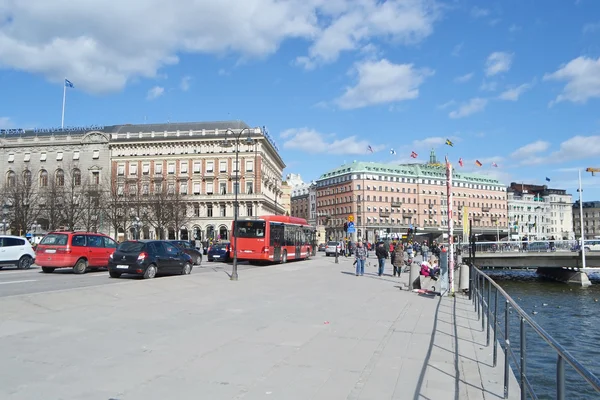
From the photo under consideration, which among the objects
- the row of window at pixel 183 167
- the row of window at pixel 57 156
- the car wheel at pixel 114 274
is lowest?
the car wheel at pixel 114 274

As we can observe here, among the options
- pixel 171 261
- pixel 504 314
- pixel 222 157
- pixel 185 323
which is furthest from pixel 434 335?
pixel 222 157

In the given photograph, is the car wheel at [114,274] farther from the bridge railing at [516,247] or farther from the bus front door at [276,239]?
the bridge railing at [516,247]

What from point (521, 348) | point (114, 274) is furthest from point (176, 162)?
point (521, 348)

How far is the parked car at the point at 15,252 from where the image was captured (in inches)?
968

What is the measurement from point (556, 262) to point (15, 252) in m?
40.0

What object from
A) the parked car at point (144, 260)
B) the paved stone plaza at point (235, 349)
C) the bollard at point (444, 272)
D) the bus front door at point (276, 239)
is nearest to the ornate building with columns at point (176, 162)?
the bus front door at point (276, 239)

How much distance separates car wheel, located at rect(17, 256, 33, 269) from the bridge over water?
32.5m

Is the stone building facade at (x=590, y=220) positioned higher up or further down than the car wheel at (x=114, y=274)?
higher up

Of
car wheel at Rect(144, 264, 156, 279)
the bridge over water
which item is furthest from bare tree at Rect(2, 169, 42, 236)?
the bridge over water

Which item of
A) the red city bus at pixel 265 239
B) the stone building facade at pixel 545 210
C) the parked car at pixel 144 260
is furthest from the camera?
the stone building facade at pixel 545 210

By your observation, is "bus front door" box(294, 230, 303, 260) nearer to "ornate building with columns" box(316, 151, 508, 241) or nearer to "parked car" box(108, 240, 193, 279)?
"parked car" box(108, 240, 193, 279)

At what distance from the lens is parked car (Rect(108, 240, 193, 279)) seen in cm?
1906

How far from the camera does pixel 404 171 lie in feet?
445

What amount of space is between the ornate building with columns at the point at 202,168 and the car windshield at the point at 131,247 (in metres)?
62.8
